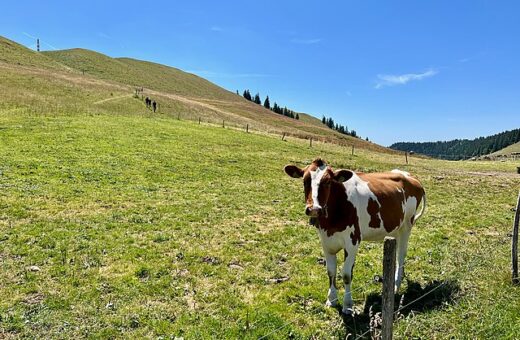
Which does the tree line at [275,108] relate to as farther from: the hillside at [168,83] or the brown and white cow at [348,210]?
the brown and white cow at [348,210]

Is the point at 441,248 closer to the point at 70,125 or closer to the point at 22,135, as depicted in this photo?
the point at 22,135

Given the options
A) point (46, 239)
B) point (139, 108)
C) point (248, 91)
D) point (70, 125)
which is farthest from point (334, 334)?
point (248, 91)

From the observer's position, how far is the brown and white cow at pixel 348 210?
20.6 feet

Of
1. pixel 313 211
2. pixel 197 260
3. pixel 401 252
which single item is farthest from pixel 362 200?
pixel 197 260

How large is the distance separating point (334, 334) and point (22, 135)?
26507 mm

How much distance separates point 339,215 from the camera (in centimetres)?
672

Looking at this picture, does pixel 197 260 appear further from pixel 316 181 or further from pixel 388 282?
pixel 388 282

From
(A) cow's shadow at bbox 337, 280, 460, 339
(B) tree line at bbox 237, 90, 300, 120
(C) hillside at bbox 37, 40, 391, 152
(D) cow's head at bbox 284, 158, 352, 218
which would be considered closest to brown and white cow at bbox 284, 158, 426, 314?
(D) cow's head at bbox 284, 158, 352, 218

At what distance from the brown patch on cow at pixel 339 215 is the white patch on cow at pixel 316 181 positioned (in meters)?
0.55

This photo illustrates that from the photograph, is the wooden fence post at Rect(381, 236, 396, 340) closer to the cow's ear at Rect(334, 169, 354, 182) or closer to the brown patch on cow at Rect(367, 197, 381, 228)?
the cow's ear at Rect(334, 169, 354, 182)

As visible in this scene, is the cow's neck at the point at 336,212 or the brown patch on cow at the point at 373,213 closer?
the cow's neck at the point at 336,212

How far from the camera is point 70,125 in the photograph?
101ft

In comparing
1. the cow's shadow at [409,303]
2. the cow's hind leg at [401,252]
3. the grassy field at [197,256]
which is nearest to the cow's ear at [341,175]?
the cow's shadow at [409,303]

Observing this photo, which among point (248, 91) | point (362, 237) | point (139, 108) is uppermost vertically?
point (248, 91)
